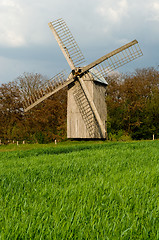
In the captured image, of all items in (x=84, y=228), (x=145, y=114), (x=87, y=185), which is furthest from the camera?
(x=145, y=114)

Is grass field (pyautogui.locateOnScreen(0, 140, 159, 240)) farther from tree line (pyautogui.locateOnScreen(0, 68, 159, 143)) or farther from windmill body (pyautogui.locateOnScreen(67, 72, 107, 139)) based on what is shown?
tree line (pyautogui.locateOnScreen(0, 68, 159, 143))

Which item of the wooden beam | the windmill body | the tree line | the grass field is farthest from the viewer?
the tree line

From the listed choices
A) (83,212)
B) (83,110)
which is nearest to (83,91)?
(83,110)

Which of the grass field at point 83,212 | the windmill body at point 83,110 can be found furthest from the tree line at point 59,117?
the grass field at point 83,212

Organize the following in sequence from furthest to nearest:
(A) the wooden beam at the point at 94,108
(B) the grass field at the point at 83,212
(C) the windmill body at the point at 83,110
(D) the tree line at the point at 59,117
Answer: (D) the tree line at the point at 59,117, (C) the windmill body at the point at 83,110, (A) the wooden beam at the point at 94,108, (B) the grass field at the point at 83,212

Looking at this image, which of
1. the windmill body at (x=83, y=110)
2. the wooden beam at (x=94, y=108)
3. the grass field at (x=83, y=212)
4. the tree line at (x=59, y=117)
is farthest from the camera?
the tree line at (x=59, y=117)

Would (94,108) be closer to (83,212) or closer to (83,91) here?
(83,91)

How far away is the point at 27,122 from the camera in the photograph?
103 feet

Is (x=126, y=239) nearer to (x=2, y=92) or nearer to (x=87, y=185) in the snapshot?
(x=87, y=185)

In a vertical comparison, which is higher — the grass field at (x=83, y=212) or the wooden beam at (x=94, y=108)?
the wooden beam at (x=94, y=108)

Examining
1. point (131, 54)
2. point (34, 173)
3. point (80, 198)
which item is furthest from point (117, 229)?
point (131, 54)

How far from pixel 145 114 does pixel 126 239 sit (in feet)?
95.4

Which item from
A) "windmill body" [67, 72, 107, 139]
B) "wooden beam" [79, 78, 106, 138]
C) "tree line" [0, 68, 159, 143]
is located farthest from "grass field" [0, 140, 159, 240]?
"tree line" [0, 68, 159, 143]

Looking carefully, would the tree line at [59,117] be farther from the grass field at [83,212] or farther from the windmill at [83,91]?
the grass field at [83,212]
